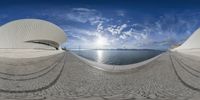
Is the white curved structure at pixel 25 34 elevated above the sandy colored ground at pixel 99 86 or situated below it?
above

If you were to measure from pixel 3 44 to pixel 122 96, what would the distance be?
5318 cm

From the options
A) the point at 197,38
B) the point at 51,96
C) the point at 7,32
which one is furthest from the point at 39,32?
the point at 51,96

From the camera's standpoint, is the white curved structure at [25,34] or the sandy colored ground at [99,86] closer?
the sandy colored ground at [99,86]

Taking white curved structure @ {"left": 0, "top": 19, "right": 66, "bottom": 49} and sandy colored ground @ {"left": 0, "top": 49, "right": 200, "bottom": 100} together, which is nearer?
sandy colored ground @ {"left": 0, "top": 49, "right": 200, "bottom": 100}

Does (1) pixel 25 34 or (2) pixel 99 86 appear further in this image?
(1) pixel 25 34

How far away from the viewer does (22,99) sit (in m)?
4.14

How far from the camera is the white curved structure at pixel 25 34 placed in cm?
5178

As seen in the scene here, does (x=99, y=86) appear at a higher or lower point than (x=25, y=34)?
lower

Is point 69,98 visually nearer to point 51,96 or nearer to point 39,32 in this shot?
point 51,96

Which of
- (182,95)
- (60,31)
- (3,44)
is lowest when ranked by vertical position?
(182,95)

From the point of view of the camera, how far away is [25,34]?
173 feet

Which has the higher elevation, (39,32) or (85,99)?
(39,32)

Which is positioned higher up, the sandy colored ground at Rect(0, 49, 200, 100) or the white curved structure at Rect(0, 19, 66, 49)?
the white curved structure at Rect(0, 19, 66, 49)

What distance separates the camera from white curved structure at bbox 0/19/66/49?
51781 millimetres
